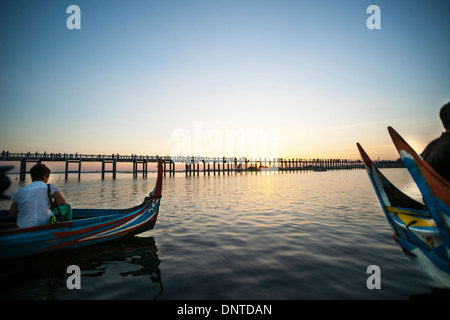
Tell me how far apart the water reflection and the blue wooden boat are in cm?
30

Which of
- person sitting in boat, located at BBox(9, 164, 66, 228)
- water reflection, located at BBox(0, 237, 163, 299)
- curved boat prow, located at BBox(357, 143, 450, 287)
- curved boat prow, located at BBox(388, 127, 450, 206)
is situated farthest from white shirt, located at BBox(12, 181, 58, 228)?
curved boat prow, located at BBox(357, 143, 450, 287)

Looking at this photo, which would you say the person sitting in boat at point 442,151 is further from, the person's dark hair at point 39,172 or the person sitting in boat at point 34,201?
the person's dark hair at point 39,172

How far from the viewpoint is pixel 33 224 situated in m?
4.47

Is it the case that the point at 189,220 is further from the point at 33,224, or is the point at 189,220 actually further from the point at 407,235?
the point at 407,235

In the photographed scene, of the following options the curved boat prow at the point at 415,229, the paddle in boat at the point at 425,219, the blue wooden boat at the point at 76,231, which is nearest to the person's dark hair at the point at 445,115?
the paddle in boat at the point at 425,219

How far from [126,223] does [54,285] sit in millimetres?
2196

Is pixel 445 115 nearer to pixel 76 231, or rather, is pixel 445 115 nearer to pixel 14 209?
pixel 76 231

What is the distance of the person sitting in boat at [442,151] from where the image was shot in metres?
3.27

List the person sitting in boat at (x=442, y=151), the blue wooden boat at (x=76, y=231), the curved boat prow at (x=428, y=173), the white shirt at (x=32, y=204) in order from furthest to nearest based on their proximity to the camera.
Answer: the white shirt at (x=32, y=204) < the blue wooden boat at (x=76, y=231) < the person sitting in boat at (x=442, y=151) < the curved boat prow at (x=428, y=173)

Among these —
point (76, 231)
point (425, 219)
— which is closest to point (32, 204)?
point (76, 231)

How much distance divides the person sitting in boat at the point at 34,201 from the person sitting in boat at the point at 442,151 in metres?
7.06

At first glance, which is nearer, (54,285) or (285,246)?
(54,285)

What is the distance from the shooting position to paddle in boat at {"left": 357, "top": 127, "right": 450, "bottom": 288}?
284 cm
